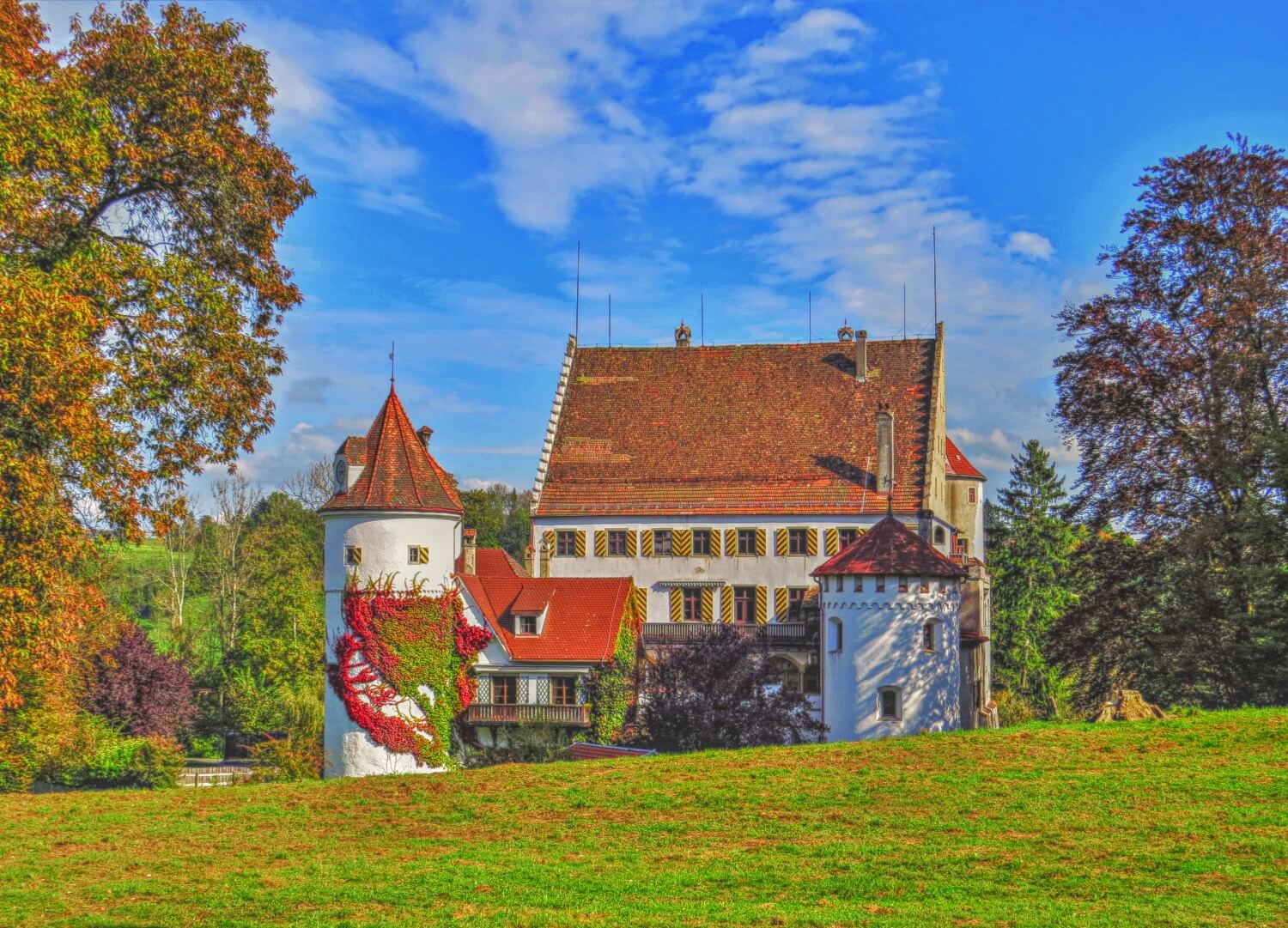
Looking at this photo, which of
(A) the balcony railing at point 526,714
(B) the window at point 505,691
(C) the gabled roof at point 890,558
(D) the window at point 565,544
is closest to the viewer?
(C) the gabled roof at point 890,558

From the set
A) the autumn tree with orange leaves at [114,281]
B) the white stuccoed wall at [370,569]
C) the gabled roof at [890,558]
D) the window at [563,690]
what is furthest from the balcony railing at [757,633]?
the autumn tree with orange leaves at [114,281]

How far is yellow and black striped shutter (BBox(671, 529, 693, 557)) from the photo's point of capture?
4644 centimetres

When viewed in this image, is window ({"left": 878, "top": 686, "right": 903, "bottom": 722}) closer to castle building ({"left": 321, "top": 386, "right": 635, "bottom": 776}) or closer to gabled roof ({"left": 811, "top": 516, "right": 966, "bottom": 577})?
gabled roof ({"left": 811, "top": 516, "right": 966, "bottom": 577})

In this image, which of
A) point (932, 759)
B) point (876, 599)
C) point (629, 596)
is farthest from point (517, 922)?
point (629, 596)

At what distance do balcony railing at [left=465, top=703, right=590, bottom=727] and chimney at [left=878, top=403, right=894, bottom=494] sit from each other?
586 inches

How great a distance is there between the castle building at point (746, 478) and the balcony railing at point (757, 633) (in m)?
0.08

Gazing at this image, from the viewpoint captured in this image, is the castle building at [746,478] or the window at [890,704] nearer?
the window at [890,704]

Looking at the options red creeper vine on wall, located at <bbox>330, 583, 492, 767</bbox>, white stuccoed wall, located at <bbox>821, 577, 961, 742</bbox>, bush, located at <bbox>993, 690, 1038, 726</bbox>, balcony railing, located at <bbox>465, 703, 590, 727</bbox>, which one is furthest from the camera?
bush, located at <bbox>993, 690, 1038, 726</bbox>

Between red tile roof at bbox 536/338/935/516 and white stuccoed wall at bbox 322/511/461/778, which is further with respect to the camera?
red tile roof at bbox 536/338/935/516

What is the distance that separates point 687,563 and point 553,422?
8.25 meters

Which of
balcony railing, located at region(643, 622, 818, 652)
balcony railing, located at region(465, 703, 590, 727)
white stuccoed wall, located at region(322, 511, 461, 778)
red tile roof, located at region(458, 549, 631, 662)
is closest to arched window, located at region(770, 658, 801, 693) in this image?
balcony railing, located at region(643, 622, 818, 652)

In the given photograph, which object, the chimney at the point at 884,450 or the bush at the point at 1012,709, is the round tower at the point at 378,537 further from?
the bush at the point at 1012,709

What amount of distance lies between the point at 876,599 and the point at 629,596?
12383mm

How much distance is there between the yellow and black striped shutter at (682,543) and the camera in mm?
46438
